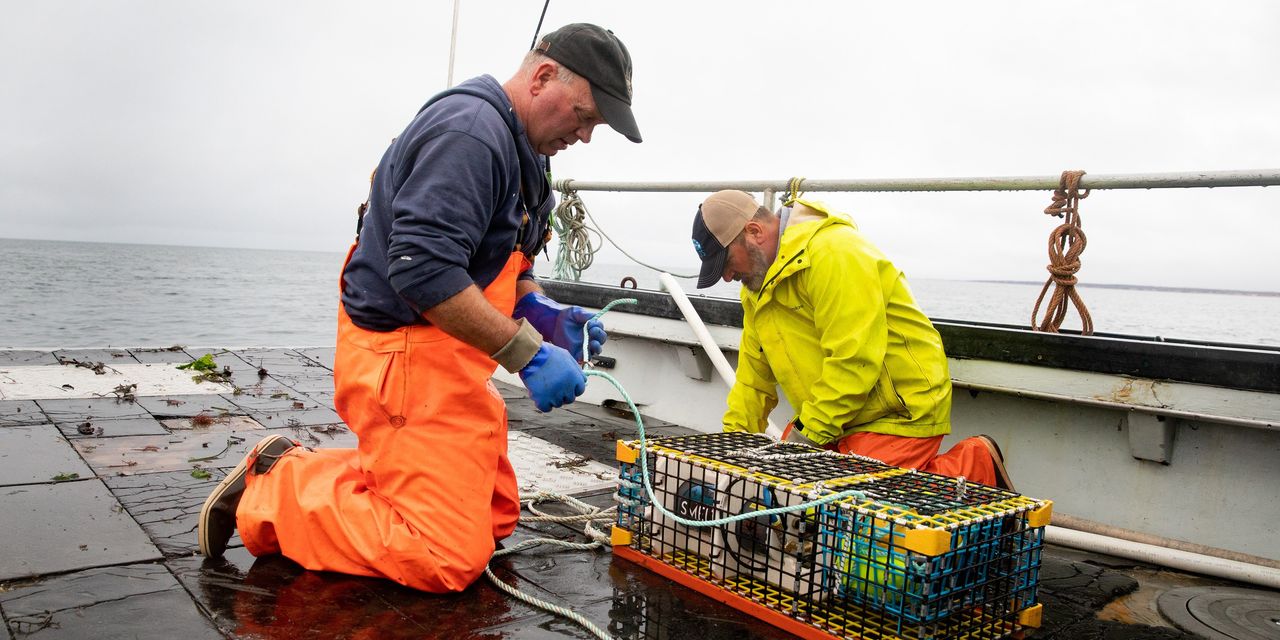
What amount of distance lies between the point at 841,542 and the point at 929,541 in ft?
1.09

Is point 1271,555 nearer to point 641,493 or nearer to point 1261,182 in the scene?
point 1261,182

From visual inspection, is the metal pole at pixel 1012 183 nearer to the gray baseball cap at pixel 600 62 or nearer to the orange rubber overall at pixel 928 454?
the orange rubber overall at pixel 928 454

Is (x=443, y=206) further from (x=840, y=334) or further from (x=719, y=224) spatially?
(x=840, y=334)

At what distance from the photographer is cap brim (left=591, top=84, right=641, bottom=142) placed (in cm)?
256

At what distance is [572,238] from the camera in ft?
21.5

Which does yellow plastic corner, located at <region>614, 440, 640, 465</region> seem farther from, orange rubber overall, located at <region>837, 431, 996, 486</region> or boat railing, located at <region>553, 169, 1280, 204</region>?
boat railing, located at <region>553, 169, 1280, 204</region>

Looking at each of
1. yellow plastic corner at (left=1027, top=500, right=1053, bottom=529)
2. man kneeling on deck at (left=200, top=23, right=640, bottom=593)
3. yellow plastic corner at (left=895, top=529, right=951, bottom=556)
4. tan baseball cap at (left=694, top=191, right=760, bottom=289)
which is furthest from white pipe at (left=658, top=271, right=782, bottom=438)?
yellow plastic corner at (left=895, top=529, right=951, bottom=556)

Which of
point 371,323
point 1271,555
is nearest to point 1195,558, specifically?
point 1271,555

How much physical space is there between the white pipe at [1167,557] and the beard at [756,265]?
1493 millimetres

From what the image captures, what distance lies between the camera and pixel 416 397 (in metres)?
2.54

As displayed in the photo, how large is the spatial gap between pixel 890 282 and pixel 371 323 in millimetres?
1924

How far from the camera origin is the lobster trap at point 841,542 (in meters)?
2.12

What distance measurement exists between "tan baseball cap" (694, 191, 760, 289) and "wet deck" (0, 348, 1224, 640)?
3.64 ft

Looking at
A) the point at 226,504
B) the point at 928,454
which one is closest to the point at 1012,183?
the point at 928,454
